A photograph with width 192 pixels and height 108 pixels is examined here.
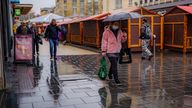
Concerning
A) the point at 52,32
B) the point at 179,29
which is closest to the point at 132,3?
the point at 179,29

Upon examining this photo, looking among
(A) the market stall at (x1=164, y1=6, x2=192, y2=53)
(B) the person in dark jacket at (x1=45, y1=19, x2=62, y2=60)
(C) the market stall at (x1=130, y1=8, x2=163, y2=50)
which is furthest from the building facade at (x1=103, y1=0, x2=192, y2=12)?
(B) the person in dark jacket at (x1=45, y1=19, x2=62, y2=60)

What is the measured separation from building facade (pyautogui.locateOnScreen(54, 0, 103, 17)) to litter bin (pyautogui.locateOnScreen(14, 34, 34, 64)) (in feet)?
224

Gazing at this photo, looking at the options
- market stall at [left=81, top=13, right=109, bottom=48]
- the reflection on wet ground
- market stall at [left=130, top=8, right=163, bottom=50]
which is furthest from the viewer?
market stall at [left=81, top=13, right=109, bottom=48]

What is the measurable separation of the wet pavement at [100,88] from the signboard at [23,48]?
1.41 meters

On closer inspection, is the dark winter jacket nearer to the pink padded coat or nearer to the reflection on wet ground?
the reflection on wet ground

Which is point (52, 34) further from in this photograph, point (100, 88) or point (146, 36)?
point (100, 88)

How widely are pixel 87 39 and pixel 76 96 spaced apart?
57.1 ft

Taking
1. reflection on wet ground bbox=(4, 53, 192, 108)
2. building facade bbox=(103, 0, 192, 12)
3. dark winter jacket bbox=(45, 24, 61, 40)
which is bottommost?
reflection on wet ground bbox=(4, 53, 192, 108)

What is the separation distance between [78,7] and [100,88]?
82.8 meters

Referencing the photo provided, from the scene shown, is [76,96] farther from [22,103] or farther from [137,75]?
[137,75]

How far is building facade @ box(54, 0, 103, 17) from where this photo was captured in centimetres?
8362

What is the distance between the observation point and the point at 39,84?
28.3ft

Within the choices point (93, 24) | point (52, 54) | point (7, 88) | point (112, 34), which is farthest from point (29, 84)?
point (93, 24)

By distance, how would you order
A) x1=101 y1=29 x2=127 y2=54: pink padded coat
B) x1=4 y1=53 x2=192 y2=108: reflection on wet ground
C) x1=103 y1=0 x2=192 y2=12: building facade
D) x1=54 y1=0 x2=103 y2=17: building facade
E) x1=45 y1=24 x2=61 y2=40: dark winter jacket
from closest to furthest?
x1=4 y1=53 x2=192 y2=108: reflection on wet ground, x1=101 y1=29 x2=127 y2=54: pink padded coat, x1=45 y1=24 x2=61 y2=40: dark winter jacket, x1=103 y1=0 x2=192 y2=12: building facade, x1=54 y1=0 x2=103 y2=17: building facade
